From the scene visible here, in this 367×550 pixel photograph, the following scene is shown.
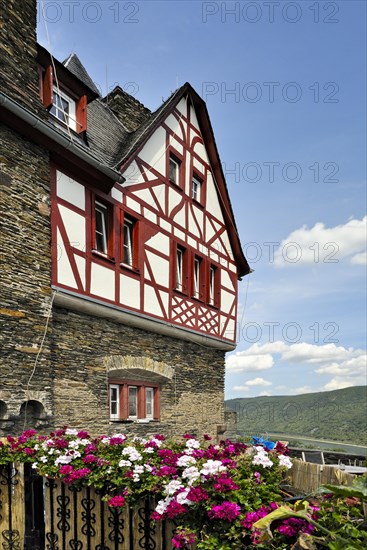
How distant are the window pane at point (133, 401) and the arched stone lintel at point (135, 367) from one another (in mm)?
425

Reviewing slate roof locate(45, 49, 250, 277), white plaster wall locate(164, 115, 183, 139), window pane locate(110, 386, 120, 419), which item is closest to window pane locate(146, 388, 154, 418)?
window pane locate(110, 386, 120, 419)

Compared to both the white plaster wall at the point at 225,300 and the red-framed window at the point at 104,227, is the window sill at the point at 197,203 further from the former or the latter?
the red-framed window at the point at 104,227

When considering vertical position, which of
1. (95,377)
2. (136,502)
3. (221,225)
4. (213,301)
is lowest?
(136,502)

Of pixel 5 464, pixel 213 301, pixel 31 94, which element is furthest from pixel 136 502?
pixel 213 301

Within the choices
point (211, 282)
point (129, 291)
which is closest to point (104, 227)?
point (129, 291)

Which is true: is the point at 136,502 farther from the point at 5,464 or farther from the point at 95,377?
the point at 95,377

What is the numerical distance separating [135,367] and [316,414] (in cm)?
5716

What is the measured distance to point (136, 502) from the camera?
3760mm

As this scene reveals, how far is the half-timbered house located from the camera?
7.45 meters

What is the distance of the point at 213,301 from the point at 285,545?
10966 mm

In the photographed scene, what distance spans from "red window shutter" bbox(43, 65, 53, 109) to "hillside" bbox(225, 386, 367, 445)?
36533 mm

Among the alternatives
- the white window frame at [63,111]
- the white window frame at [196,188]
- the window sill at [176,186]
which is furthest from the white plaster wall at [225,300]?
the white window frame at [63,111]

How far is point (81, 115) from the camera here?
9.73 m

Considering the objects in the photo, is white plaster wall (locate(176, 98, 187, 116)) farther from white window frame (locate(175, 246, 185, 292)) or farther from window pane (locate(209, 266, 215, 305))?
window pane (locate(209, 266, 215, 305))
